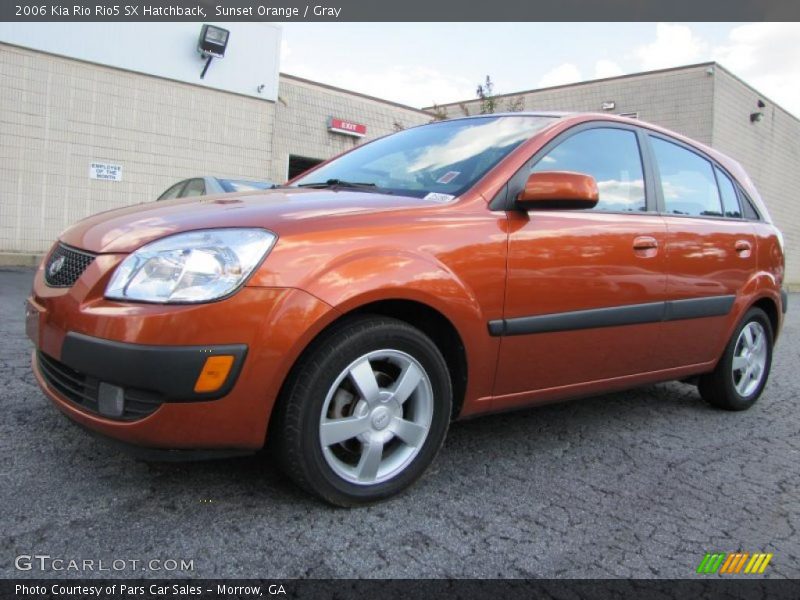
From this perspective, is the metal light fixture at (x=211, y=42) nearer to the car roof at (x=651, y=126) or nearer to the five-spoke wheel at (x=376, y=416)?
the car roof at (x=651, y=126)

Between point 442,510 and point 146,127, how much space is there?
11654 mm

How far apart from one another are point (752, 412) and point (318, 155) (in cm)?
1242

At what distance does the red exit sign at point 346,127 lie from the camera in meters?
14.9

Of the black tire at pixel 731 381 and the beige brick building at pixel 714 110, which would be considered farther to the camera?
the beige brick building at pixel 714 110

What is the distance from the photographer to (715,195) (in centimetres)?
381

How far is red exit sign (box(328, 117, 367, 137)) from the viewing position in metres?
14.9

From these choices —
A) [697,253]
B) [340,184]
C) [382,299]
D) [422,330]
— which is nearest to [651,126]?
[697,253]

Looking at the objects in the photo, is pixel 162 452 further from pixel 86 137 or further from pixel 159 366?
pixel 86 137

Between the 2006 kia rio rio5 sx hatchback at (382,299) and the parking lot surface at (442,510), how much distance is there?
0.77ft

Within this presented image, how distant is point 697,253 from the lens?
3340 millimetres

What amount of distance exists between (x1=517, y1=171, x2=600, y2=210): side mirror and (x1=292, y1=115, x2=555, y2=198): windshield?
0.73ft

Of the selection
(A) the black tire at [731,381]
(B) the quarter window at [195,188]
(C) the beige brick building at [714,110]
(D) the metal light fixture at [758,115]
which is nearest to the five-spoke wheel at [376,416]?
(A) the black tire at [731,381]

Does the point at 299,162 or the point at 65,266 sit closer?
the point at 65,266

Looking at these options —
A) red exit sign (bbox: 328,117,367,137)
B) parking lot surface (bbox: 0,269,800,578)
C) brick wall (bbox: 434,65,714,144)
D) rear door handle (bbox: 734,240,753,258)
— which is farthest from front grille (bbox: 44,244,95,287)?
brick wall (bbox: 434,65,714,144)
